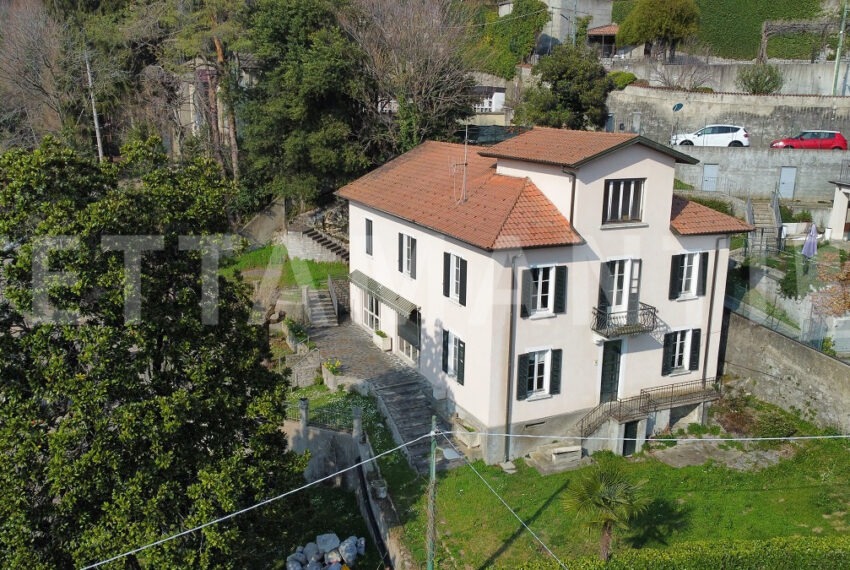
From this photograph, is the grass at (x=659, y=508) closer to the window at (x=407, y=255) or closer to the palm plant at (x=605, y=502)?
the palm plant at (x=605, y=502)

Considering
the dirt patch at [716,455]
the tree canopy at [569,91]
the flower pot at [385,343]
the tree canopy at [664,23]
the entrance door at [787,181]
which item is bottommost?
the dirt patch at [716,455]

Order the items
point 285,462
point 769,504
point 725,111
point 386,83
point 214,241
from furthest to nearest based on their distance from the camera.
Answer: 1. point 725,111
2. point 386,83
3. point 769,504
4. point 285,462
5. point 214,241

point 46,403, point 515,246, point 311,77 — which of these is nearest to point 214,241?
point 46,403

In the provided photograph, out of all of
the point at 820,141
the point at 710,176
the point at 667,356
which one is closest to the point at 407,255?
the point at 667,356

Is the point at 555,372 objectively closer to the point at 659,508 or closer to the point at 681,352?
the point at 659,508

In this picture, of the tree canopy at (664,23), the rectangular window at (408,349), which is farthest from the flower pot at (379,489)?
the tree canopy at (664,23)

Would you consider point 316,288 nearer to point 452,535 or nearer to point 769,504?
point 452,535

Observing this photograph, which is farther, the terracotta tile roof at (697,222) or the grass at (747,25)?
the grass at (747,25)
